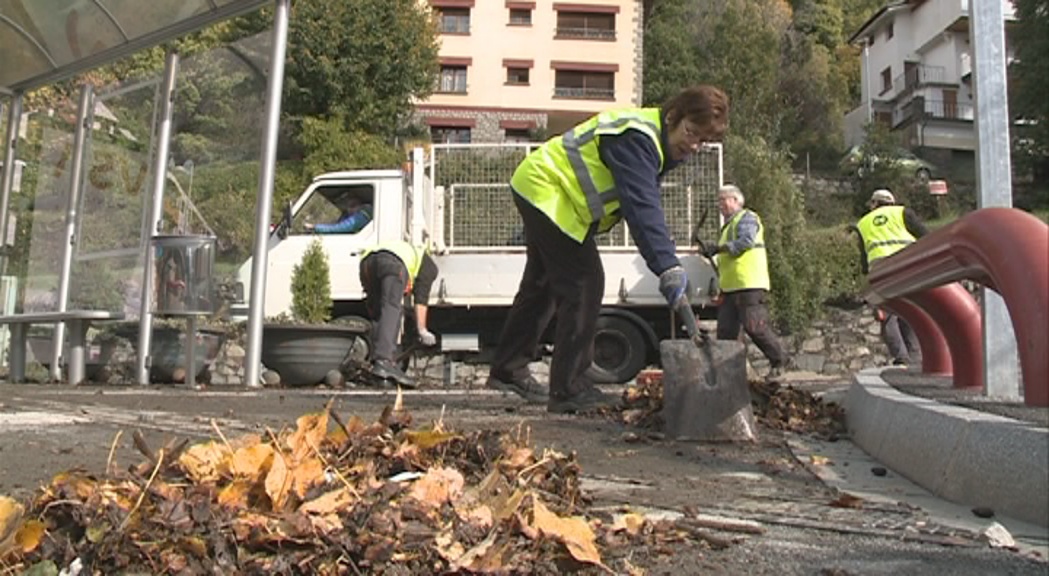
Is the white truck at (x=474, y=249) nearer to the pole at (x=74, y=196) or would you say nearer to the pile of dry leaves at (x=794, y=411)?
the pole at (x=74, y=196)

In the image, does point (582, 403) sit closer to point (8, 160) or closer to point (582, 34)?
point (8, 160)

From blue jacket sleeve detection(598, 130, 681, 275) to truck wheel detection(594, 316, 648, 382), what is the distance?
621 cm

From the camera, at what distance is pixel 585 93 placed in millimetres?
46250

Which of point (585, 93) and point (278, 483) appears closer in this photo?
point (278, 483)

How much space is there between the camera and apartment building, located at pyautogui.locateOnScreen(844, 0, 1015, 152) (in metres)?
43.2

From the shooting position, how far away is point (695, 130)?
5070 mm

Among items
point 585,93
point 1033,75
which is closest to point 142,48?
point 1033,75

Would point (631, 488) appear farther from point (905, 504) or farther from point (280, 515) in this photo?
point (280, 515)

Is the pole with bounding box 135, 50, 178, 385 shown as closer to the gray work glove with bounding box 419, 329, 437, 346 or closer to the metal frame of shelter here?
the metal frame of shelter

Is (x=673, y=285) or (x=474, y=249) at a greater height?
(x=474, y=249)

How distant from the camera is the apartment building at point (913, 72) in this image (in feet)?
142

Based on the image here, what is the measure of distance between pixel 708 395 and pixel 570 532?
8.20 feet

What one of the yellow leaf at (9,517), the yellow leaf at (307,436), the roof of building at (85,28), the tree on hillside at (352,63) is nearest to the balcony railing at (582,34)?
the tree on hillside at (352,63)

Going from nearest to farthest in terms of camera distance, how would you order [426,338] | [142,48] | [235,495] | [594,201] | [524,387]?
1. [235,495]
2. [594,201]
3. [524,387]
4. [142,48]
5. [426,338]
